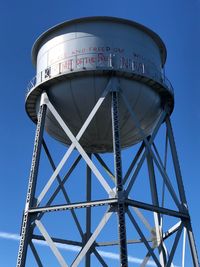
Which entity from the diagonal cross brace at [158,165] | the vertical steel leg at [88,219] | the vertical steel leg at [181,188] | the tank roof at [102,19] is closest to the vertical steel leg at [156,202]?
the vertical steel leg at [181,188]

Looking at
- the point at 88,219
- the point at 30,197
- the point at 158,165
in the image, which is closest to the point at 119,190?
the point at 158,165

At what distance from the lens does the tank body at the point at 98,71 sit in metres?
17.5

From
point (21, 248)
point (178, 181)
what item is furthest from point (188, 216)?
point (21, 248)

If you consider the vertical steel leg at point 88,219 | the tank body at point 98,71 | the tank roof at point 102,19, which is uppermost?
the tank roof at point 102,19

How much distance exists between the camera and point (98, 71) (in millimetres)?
17297

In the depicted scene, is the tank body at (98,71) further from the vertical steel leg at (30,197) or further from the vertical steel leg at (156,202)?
the vertical steel leg at (156,202)

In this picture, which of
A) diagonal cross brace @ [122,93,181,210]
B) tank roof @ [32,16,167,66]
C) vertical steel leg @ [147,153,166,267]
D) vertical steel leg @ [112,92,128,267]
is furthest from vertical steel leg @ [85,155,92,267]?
tank roof @ [32,16,167,66]

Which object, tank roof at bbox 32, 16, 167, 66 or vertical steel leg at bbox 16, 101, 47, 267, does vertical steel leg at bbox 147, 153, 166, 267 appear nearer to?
tank roof at bbox 32, 16, 167, 66

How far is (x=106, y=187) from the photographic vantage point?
50.4ft

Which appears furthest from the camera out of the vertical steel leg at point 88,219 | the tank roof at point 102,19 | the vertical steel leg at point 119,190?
the vertical steel leg at point 88,219

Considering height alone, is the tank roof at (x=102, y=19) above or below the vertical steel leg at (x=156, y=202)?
above

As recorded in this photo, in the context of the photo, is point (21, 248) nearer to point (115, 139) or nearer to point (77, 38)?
point (115, 139)

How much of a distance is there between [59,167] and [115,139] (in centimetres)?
239

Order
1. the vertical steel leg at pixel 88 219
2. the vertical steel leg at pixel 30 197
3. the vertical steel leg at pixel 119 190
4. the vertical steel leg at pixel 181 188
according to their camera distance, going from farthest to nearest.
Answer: the vertical steel leg at pixel 88 219, the vertical steel leg at pixel 181 188, the vertical steel leg at pixel 30 197, the vertical steel leg at pixel 119 190
